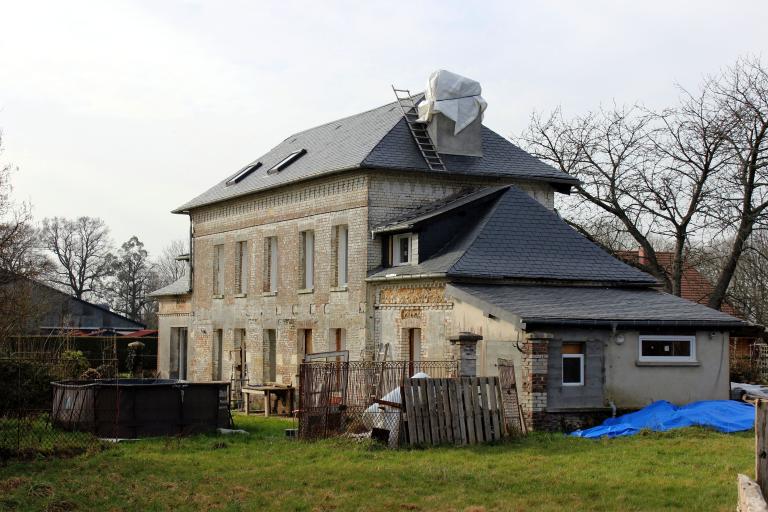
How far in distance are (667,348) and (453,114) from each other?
10.9m

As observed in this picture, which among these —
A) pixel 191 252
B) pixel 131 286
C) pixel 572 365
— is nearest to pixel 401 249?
pixel 572 365

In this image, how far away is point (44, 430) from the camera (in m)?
21.1

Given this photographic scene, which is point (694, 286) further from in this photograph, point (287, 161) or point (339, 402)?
point (339, 402)

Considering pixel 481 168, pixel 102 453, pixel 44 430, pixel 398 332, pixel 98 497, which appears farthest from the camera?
pixel 481 168

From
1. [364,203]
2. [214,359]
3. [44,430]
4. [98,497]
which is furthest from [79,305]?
[98,497]

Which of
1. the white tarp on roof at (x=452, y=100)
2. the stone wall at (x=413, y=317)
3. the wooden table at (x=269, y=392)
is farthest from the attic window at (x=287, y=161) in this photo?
the wooden table at (x=269, y=392)

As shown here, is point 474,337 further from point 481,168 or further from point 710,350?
point 481,168

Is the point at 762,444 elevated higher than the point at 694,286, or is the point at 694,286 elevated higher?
the point at 694,286

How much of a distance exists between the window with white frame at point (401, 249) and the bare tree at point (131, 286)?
217 ft

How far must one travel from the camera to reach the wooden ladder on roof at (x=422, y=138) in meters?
30.4

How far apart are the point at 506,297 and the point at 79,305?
50728 millimetres

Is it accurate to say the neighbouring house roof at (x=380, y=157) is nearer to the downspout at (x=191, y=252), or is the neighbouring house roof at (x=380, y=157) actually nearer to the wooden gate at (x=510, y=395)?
the downspout at (x=191, y=252)

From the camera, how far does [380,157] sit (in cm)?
2992

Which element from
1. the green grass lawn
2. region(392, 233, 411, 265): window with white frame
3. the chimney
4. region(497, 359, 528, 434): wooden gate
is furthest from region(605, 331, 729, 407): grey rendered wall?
the chimney
